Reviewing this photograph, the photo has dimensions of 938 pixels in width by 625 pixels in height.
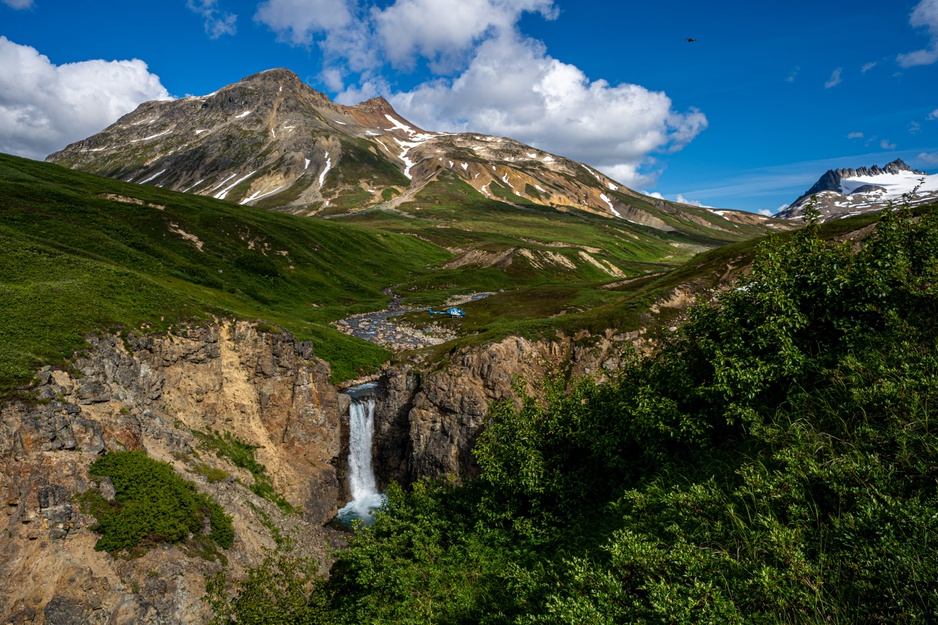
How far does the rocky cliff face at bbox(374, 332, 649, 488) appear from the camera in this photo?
Result: 42750 mm

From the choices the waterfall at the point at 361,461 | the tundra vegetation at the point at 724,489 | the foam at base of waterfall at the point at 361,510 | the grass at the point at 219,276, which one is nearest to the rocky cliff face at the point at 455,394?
the waterfall at the point at 361,461

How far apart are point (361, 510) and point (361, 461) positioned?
536 cm

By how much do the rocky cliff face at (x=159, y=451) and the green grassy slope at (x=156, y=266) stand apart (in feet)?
8.92

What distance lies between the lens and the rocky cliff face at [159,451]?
2058 centimetres

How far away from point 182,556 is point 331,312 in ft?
230

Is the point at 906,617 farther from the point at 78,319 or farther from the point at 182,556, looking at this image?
the point at 78,319

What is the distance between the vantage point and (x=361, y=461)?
4628cm

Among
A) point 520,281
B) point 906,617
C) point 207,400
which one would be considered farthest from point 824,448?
point 520,281

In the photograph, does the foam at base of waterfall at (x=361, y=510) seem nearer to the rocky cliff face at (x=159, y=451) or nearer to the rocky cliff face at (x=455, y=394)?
the rocky cliff face at (x=159, y=451)

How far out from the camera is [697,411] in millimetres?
15875

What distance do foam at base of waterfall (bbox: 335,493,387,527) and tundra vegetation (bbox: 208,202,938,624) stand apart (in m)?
15.8

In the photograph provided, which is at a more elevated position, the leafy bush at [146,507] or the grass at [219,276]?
the grass at [219,276]

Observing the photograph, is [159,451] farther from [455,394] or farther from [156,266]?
[156,266]

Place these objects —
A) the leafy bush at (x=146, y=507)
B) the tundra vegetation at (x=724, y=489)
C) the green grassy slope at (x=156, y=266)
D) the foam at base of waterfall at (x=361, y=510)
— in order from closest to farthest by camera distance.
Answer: the tundra vegetation at (x=724, y=489) < the leafy bush at (x=146, y=507) < the green grassy slope at (x=156, y=266) < the foam at base of waterfall at (x=361, y=510)
